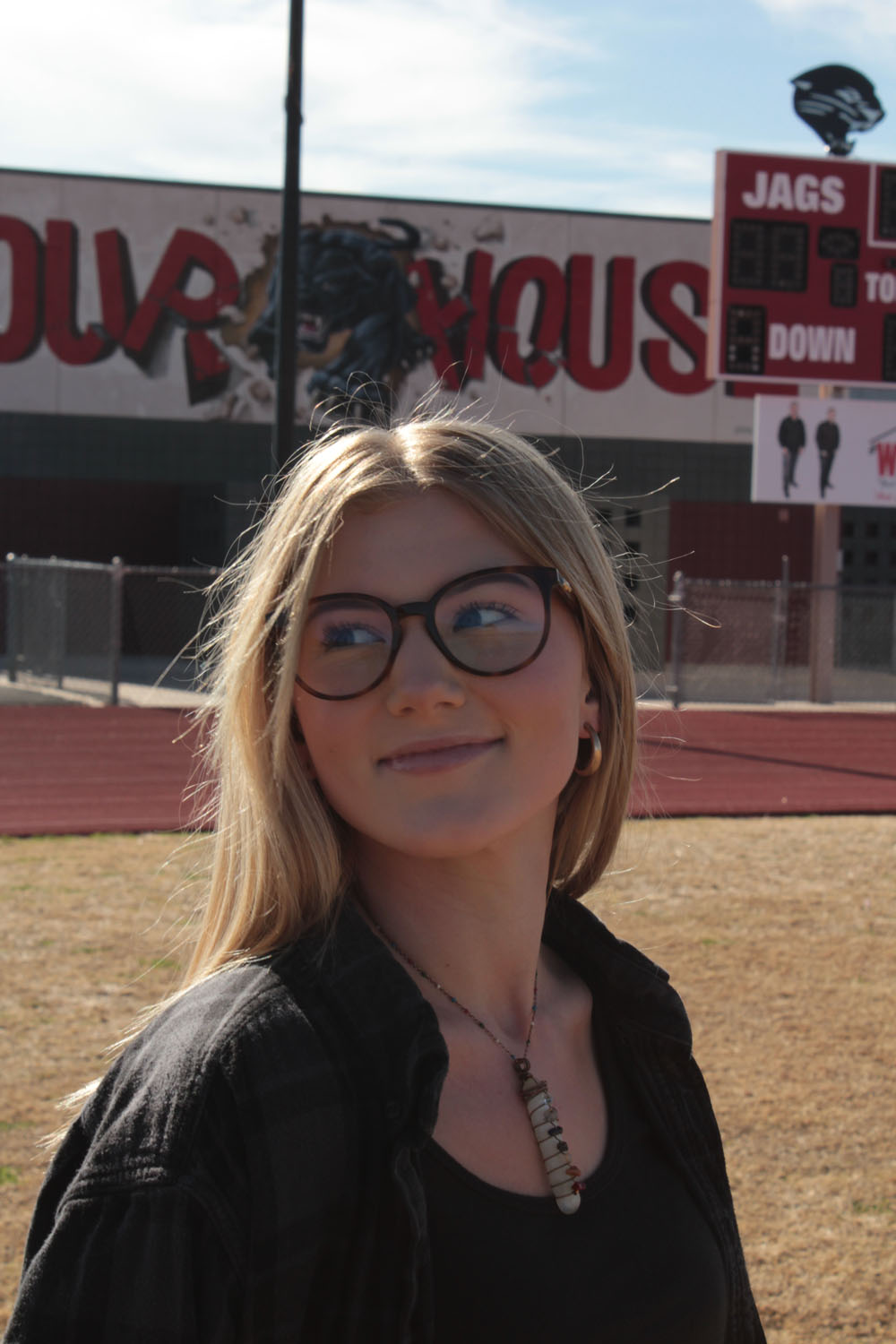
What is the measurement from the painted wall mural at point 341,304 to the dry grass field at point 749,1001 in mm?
14071

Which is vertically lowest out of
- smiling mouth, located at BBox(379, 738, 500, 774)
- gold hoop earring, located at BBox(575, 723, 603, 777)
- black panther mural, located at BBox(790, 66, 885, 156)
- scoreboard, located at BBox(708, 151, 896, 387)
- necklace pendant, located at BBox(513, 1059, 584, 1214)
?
necklace pendant, located at BBox(513, 1059, 584, 1214)

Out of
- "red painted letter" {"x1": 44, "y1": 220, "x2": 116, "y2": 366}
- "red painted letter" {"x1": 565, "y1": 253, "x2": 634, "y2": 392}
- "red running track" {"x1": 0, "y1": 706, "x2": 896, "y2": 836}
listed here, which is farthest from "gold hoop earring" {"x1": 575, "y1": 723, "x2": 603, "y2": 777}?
"red painted letter" {"x1": 565, "y1": 253, "x2": 634, "y2": 392}

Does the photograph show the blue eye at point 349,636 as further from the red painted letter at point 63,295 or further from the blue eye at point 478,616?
the red painted letter at point 63,295

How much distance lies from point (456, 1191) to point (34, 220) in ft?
73.3

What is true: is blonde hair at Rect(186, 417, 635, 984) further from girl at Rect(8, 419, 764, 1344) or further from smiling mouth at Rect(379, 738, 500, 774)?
smiling mouth at Rect(379, 738, 500, 774)

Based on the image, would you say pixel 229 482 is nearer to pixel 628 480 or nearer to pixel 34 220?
pixel 34 220

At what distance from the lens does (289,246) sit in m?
11.4

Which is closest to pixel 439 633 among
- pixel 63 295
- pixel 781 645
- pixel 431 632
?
pixel 431 632

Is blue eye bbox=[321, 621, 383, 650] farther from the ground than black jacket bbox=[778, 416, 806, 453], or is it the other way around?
black jacket bbox=[778, 416, 806, 453]

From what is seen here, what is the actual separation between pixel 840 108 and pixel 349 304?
790cm

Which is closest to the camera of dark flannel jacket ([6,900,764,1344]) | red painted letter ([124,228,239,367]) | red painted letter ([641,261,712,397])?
dark flannel jacket ([6,900,764,1344])

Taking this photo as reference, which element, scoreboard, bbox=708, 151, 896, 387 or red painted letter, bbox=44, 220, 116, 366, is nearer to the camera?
scoreboard, bbox=708, 151, 896, 387

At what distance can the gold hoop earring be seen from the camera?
2051mm

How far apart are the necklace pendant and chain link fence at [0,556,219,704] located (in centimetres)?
1335
